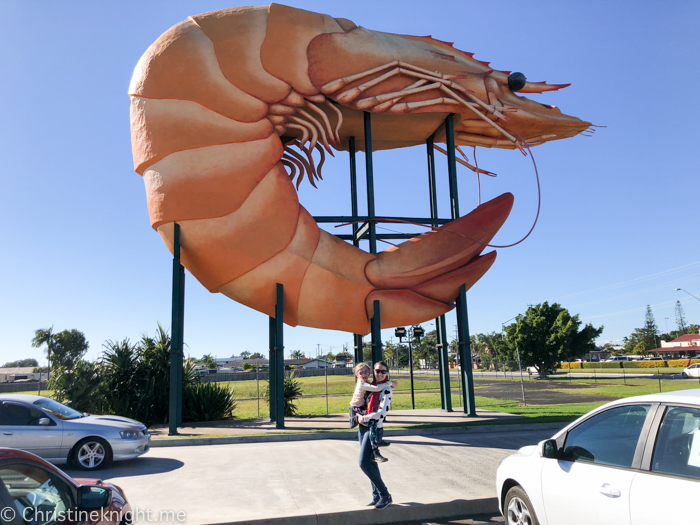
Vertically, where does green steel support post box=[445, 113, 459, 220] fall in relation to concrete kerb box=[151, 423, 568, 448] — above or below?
above

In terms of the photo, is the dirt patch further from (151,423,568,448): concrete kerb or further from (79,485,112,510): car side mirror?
(79,485,112,510): car side mirror

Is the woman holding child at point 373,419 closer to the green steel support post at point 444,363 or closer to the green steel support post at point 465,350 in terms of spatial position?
the green steel support post at point 465,350

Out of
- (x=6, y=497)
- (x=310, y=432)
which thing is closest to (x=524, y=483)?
(x=6, y=497)

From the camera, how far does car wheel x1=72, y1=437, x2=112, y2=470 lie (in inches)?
330

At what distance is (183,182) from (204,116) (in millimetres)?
1826

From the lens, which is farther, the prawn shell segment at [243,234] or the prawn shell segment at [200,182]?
the prawn shell segment at [243,234]

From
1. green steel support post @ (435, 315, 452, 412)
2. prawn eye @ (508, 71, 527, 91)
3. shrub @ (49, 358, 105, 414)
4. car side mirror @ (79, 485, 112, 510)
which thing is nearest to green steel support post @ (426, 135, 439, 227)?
prawn eye @ (508, 71, 527, 91)

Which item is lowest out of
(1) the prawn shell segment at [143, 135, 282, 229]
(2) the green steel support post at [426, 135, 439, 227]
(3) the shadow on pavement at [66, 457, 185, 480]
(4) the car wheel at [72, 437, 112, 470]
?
(3) the shadow on pavement at [66, 457, 185, 480]

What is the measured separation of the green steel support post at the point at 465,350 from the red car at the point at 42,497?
1229 centimetres

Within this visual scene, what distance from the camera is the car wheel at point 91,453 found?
330 inches

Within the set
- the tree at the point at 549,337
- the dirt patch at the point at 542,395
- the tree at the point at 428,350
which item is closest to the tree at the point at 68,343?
the tree at the point at 428,350

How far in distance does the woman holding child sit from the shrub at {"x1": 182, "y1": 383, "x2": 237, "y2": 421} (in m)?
11.7

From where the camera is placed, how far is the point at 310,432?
12289 mm

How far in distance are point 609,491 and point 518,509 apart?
1332mm
